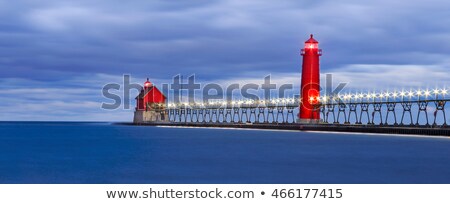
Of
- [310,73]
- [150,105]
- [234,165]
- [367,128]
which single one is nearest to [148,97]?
[150,105]

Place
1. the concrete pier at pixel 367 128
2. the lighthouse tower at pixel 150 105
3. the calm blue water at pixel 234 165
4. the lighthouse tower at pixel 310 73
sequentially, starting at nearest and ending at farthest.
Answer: the calm blue water at pixel 234 165
the concrete pier at pixel 367 128
the lighthouse tower at pixel 310 73
the lighthouse tower at pixel 150 105

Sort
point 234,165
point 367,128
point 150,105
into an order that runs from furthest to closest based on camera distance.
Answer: point 150,105
point 367,128
point 234,165

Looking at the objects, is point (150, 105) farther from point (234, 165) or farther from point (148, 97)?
point (234, 165)

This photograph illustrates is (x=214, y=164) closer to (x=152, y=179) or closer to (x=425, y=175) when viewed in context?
(x=152, y=179)

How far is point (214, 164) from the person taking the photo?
Result: 35.6 meters

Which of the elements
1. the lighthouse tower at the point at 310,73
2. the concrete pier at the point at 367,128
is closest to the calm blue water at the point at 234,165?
the concrete pier at the point at 367,128

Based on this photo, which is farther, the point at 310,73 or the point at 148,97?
the point at 148,97

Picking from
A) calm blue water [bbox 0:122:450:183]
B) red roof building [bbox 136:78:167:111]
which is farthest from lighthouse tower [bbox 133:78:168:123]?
calm blue water [bbox 0:122:450:183]

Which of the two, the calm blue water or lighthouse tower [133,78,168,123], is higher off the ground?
lighthouse tower [133,78,168,123]

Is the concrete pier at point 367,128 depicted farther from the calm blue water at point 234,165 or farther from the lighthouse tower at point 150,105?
the lighthouse tower at point 150,105

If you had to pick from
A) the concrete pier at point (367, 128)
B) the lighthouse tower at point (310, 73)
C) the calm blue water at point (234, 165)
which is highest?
the lighthouse tower at point (310, 73)

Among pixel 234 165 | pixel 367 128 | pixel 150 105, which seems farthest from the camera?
pixel 150 105

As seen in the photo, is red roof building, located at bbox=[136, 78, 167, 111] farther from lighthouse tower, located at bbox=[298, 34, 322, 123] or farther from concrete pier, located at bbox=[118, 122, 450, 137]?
lighthouse tower, located at bbox=[298, 34, 322, 123]

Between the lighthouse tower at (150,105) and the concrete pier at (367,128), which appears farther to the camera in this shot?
the lighthouse tower at (150,105)
